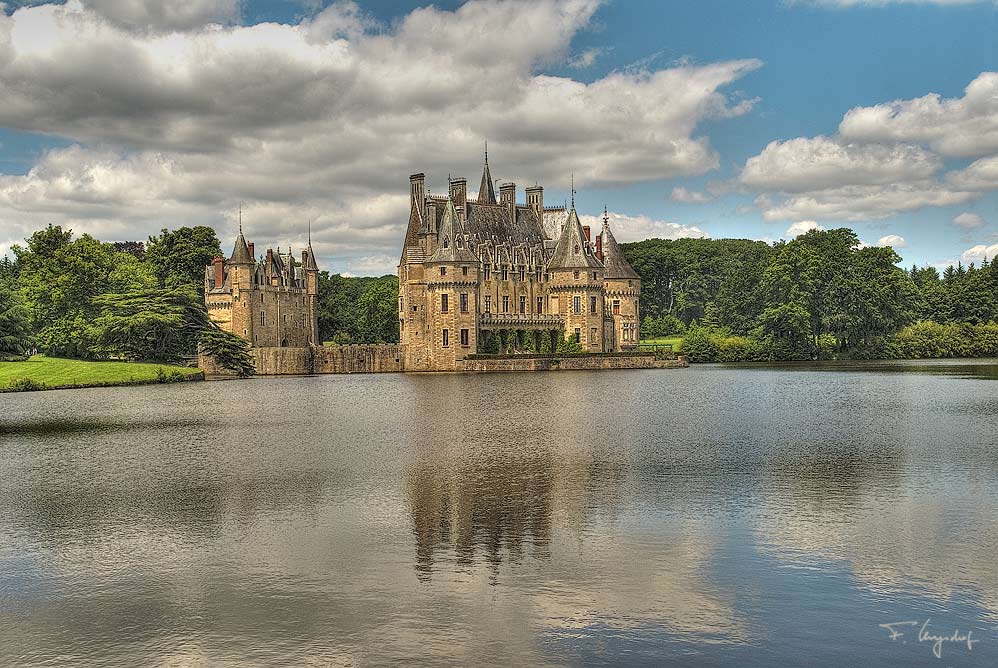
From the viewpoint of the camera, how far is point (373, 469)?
19.9 meters

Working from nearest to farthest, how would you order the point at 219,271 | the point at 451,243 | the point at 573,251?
1. the point at 451,243
2. the point at 219,271
3. the point at 573,251

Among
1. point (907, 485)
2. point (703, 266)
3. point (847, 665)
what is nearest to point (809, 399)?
point (907, 485)

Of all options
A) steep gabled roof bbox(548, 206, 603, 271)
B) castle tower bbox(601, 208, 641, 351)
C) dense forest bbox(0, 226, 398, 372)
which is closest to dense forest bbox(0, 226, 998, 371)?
dense forest bbox(0, 226, 398, 372)

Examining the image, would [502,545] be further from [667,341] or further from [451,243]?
[667,341]

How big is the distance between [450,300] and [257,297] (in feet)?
53.2

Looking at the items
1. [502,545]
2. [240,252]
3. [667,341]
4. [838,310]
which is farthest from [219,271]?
[502,545]

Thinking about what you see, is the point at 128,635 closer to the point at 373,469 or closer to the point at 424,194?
the point at 373,469

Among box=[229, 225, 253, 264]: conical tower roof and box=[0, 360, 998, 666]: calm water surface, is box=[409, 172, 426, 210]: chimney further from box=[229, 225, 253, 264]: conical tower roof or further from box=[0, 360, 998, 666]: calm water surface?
box=[0, 360, 998, 666]: calm water surface

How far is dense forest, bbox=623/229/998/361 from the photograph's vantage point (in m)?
85.8

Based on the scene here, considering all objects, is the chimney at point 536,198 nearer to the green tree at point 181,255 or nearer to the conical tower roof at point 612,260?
the conical tower roof at point 612,260

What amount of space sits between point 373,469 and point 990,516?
12.1 meters

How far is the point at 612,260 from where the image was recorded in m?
82.8

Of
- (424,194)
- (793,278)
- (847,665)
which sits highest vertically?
(424,194)

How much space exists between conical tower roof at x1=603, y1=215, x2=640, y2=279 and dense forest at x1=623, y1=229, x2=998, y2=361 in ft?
36.7
